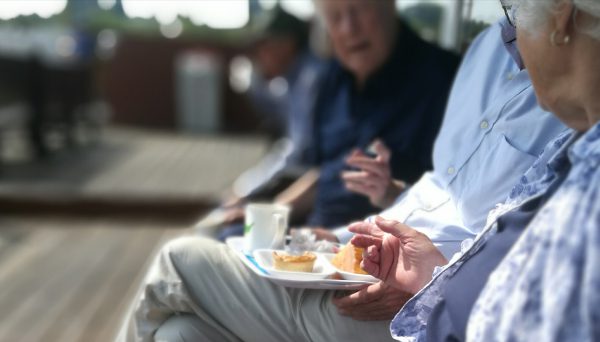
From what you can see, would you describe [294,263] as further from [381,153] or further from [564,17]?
[564,17]

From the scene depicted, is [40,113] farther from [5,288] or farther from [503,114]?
[503,114]

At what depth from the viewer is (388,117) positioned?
2.22 m

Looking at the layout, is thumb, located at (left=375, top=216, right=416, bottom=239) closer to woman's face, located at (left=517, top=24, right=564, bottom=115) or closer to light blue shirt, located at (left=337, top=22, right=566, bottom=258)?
light blue shirt, located at (left=337, top=22, right=566, bottom=258)

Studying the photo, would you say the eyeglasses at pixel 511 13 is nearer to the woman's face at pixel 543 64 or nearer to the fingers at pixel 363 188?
the woman's face at pixel 543 64

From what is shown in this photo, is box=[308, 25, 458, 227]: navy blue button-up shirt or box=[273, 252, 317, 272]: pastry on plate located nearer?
box=[273, 252, 317, 272]: pastry on plate

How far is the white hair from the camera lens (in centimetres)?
106

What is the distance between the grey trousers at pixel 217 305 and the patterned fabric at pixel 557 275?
1.80ft

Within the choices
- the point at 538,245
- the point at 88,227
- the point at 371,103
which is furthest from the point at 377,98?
the point at 88,227

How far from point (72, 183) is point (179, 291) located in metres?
4.89

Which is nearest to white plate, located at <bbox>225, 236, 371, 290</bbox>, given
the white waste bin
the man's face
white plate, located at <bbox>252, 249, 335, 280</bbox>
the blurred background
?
white plate, located at <bbox>252, 249, 335, 280</bbox>

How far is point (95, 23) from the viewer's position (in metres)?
11.5

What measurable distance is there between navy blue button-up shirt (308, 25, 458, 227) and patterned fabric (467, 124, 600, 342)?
113 cm

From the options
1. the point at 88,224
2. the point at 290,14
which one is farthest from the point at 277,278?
the point at 88,224

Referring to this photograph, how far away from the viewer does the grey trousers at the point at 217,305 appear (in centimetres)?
154
